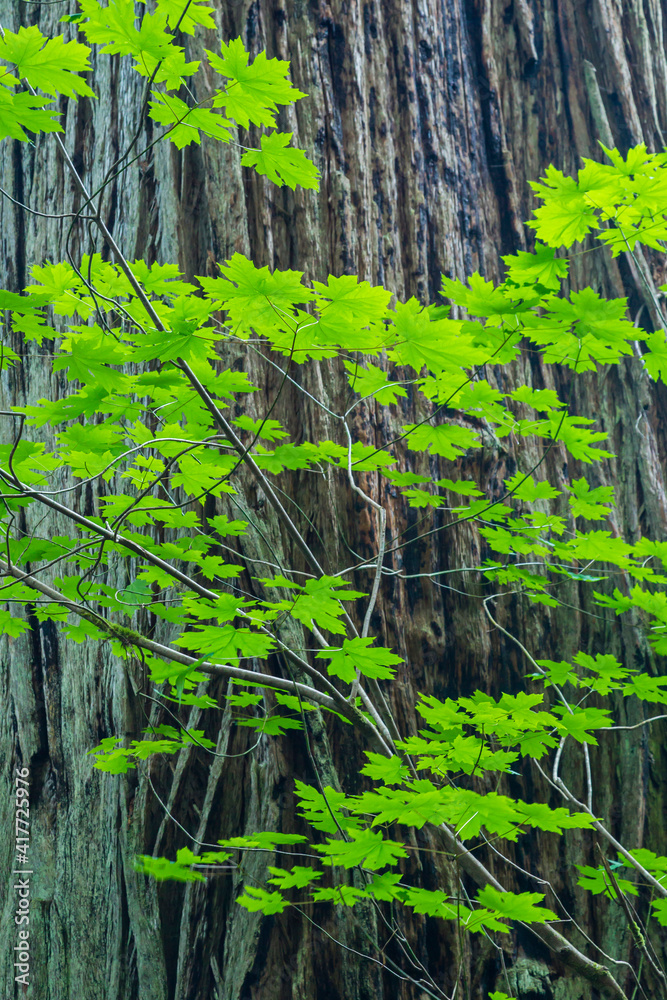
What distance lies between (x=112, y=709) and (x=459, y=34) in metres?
3.62

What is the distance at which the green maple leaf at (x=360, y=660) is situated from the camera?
56.0 inches

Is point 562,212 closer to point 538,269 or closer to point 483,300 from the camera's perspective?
point 538,269

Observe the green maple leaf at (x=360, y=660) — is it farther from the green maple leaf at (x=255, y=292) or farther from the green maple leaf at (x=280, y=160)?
the green maple leaf at (x=280, y=160)

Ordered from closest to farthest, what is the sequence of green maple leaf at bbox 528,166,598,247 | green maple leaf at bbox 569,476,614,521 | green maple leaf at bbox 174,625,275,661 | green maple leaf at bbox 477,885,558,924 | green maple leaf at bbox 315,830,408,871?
1. green maple leaf at bbox 174,625,275,661
2. green maple leaf at bbox 315,830,408,871
3. green maple leaf at bbox 477,885,558,924
4. green maple leaf at bbox 528,166,598,247
5. green maple leaf at bbox 569,476,614,521

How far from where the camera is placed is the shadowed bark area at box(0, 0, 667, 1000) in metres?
2.27

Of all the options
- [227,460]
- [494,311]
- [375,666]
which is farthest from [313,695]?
[494,311]

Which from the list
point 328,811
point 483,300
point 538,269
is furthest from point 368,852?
point 538,269

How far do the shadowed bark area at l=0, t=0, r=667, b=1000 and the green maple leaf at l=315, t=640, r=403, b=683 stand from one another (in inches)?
24.1

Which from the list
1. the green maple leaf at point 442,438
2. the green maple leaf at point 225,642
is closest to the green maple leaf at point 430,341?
the green maple leaf at point 442,438

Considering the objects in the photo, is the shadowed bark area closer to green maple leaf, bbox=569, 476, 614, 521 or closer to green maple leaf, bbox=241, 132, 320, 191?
green maple leaf, bbox=569, 476, 614, 521

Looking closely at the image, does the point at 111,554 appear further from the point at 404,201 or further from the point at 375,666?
the point at 404,201

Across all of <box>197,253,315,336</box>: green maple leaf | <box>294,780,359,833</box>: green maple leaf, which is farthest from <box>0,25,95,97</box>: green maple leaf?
<box>294,780,359,833</box>: green maple leaf

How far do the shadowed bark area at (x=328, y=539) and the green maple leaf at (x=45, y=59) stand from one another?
1.17m

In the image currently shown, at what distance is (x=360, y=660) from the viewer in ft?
4.75
